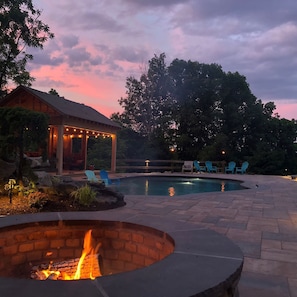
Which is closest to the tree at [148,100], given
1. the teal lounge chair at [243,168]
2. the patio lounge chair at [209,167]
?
the patio lounge chair at [209,167]

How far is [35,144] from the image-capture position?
6609 mm

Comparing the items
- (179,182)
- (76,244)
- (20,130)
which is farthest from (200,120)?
(76,244)

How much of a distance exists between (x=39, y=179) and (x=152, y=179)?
337 inches

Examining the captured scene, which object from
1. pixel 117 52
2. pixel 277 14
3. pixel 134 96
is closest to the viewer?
pixel 277 14

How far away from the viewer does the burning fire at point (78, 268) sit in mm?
2922

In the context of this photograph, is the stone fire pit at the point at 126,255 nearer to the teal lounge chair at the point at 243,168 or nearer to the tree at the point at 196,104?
the teal lounge chair at the point at 243,168

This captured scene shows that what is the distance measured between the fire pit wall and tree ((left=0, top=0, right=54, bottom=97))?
35.5ft

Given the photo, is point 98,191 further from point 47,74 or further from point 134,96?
point 134,96

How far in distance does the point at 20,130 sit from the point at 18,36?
771cm

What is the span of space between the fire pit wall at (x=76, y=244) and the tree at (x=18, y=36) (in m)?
10.8

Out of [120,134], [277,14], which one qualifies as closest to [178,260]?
[277,14]

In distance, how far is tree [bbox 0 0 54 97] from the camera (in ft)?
37.9

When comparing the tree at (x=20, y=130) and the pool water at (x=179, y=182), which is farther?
the pool water at (x=179, y=182)

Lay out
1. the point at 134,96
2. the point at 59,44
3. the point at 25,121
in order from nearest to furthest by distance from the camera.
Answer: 1. the point at 25,121
2. the point at 59,44
3. the point at 134,96
